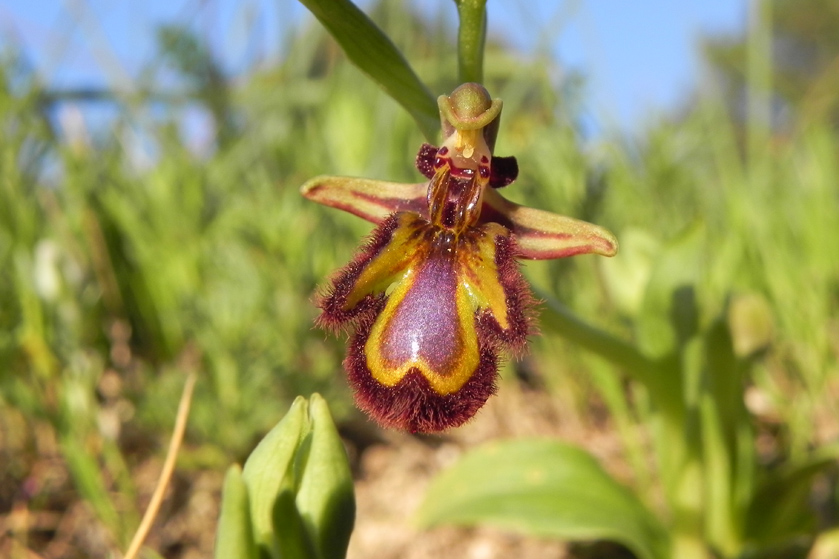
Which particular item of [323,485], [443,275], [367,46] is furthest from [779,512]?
[367,46]

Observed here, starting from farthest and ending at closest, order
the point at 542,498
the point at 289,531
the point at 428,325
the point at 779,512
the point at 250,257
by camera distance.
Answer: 1. the point at 250,257
2. the point at 779,512
3. the point at 542,498
4. the point at 428,325
5. the point at 289,531

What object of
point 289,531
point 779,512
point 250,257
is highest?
point 250,257

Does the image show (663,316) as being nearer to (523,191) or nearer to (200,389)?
(523,191)

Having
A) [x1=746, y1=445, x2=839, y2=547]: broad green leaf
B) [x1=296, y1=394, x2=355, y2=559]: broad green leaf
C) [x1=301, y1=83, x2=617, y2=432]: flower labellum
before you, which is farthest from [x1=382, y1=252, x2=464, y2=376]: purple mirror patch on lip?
[x1=746, y1=445, x2=839, y2=547]: broad green leaf

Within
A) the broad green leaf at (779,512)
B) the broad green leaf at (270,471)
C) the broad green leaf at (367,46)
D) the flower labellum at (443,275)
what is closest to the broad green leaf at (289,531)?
the broad green leaf at (270,471)

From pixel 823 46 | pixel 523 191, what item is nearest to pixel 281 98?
pixel 523 191

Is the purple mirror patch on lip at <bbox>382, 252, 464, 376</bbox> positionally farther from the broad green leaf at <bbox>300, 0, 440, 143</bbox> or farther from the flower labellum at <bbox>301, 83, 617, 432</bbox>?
the broad green leaf at <bbox>300, 0, 440, 143</bbox>

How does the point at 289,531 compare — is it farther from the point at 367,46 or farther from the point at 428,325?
the point at 367,46
